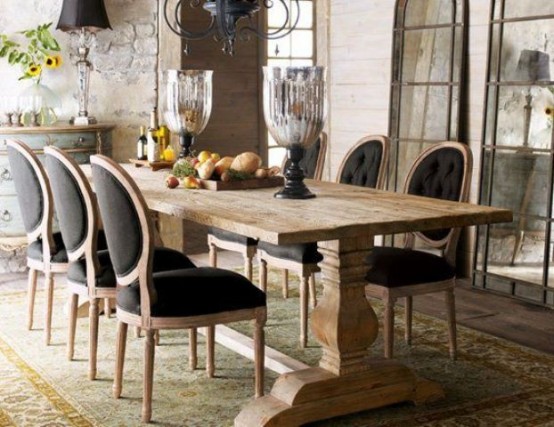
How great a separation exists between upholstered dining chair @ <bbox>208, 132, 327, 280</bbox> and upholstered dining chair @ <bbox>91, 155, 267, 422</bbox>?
3.75 ft

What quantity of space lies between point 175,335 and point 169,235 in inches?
88.2

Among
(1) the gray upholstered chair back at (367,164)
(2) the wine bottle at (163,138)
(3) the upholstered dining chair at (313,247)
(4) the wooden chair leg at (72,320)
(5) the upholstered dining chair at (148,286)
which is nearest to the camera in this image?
(5) the upholstered dining chair at (148,286)

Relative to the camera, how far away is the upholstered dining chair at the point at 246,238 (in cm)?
450

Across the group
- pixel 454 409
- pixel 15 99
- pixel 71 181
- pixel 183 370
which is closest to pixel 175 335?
pixel 183 370

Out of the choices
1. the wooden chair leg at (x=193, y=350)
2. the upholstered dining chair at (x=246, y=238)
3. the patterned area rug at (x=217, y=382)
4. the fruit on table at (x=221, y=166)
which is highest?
the fruit on table at (x=221, y=166)

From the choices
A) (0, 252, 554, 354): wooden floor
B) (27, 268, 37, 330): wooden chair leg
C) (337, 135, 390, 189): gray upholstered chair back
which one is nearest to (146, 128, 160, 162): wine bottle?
(27, 268, 37, 330): wooden chair leg

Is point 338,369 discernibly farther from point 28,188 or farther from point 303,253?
point 28,188

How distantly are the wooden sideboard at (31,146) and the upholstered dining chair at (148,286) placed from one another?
8.00 ft

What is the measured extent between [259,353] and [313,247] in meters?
0.77

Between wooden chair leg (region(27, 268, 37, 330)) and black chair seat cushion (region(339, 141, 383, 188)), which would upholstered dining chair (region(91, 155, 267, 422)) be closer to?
wooden chair leg (region(27, 268, 37, 330))

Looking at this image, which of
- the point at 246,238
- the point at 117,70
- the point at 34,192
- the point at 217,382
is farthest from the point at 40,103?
the point at 217,382

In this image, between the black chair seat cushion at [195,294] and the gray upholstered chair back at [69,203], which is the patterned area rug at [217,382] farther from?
the gray upholstered chair back at [69,203]

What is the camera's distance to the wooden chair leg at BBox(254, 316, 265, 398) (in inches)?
131

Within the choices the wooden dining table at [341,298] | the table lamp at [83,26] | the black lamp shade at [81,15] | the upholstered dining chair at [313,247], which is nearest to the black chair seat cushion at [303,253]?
the upholstered dining chair at [313,247]
